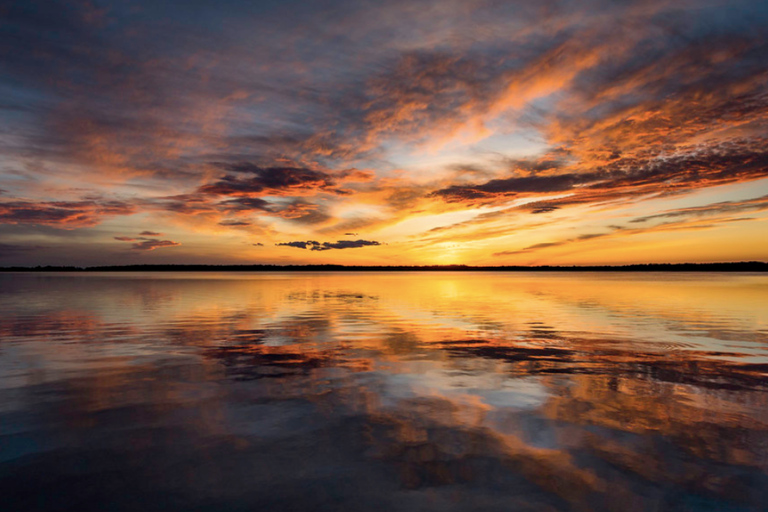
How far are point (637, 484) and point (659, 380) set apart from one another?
25.7 ft

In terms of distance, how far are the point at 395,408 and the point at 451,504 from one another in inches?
178

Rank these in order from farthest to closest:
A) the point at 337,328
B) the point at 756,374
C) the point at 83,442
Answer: the point at 337,328, the point at 756,374, the point at 83,442

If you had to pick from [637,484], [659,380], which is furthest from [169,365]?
[659,380]

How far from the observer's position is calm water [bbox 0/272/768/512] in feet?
22.3

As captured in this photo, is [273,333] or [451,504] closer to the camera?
[451,504]

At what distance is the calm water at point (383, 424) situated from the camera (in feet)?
22.3

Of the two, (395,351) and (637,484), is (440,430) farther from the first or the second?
(395,351)

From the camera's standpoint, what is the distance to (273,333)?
78.2 feet

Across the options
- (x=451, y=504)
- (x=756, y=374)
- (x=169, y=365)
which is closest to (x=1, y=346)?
(x=169, y=365)

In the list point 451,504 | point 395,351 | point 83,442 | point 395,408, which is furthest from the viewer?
point 395,351

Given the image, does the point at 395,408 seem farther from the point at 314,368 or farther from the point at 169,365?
the point at 169,365

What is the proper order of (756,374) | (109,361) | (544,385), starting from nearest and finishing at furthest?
(544,385), (756,374), (109,361)

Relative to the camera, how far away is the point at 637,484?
23.2 feet

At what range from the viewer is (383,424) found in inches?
387
